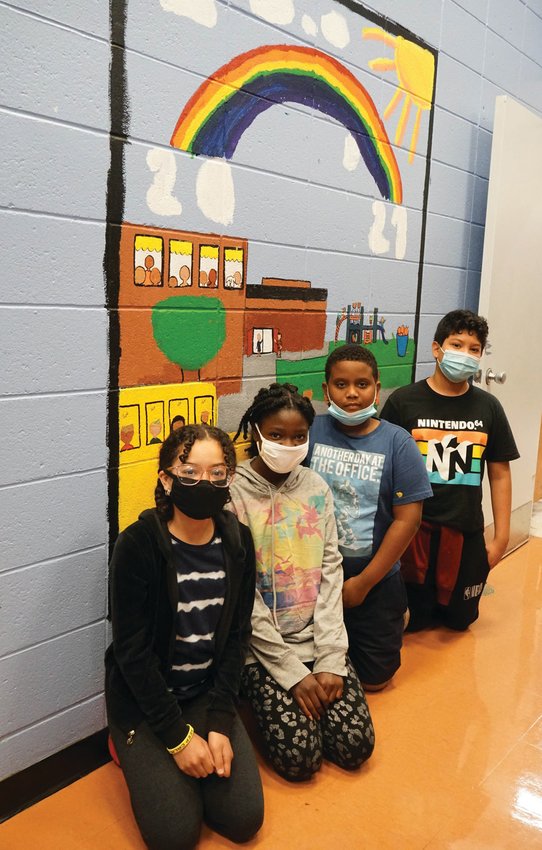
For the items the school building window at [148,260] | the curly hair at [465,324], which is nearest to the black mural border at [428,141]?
the curly hair at [465,324]

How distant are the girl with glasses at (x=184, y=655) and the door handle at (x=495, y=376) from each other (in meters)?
1.70

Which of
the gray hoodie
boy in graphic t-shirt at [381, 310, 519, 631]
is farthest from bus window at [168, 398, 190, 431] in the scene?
boy in graphic t-shirt at [381, 310, 519, 631]

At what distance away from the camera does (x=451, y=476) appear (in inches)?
98.3

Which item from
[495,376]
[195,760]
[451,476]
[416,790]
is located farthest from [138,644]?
[495,376]

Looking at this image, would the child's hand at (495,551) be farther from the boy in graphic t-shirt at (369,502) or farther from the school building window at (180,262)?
the school building window at (180,262)

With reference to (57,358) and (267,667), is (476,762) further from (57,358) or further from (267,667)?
(57,358)

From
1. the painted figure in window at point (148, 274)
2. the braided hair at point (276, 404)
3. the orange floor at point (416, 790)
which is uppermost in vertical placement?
the painted figure in window at point (148, 274)

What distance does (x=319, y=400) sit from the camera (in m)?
2.40

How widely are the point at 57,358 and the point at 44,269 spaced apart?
0.20 meters

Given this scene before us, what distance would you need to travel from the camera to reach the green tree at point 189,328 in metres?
1.78

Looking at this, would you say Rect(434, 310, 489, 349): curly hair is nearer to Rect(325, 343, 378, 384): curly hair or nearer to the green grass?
the green grass

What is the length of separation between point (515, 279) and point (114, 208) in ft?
6.72

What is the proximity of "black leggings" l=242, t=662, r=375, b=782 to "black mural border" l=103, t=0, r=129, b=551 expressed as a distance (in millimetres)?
615

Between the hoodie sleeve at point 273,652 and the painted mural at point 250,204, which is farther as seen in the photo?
the hoodie sleeve at point 273,652
